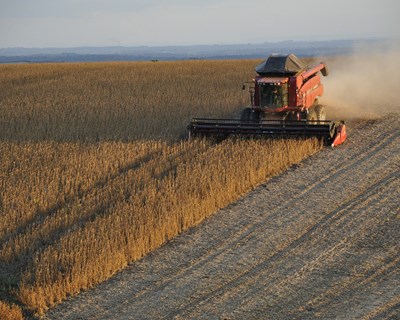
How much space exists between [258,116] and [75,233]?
7.87 m

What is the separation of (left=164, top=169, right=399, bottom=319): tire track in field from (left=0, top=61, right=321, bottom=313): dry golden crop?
138cm

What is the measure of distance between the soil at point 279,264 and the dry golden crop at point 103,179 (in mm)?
290

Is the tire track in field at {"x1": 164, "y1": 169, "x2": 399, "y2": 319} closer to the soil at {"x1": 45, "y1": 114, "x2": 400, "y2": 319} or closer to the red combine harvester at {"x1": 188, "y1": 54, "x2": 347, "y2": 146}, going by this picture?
the soil at {"x1": 45, "y1": 114, "x2": 400, "y2": 319}

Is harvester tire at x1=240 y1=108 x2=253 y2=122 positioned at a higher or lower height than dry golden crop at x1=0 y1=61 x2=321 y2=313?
higher

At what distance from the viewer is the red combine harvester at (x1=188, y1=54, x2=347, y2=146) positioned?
14336 mm

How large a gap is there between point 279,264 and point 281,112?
789 centimetres

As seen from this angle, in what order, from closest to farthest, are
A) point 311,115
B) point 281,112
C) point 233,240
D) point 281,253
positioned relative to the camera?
point 281,253, point 233,240, point 311,115, point 281,112

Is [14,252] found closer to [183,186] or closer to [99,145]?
[183,186]

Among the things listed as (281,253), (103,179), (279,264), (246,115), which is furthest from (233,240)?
(246,115)

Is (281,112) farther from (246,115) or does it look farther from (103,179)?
(103,179)

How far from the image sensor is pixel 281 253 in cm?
Result: 857

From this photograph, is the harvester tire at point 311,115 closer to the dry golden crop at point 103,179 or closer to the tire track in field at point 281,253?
the dry golden crop at point 103,179

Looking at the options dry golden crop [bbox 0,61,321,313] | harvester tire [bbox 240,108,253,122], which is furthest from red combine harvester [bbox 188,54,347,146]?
dry golden crop [bbox 0,61,321,313]

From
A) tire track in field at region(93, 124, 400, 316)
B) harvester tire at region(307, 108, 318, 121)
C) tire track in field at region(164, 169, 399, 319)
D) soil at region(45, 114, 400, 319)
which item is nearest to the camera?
soil at region(45, 114, 400, 319)
